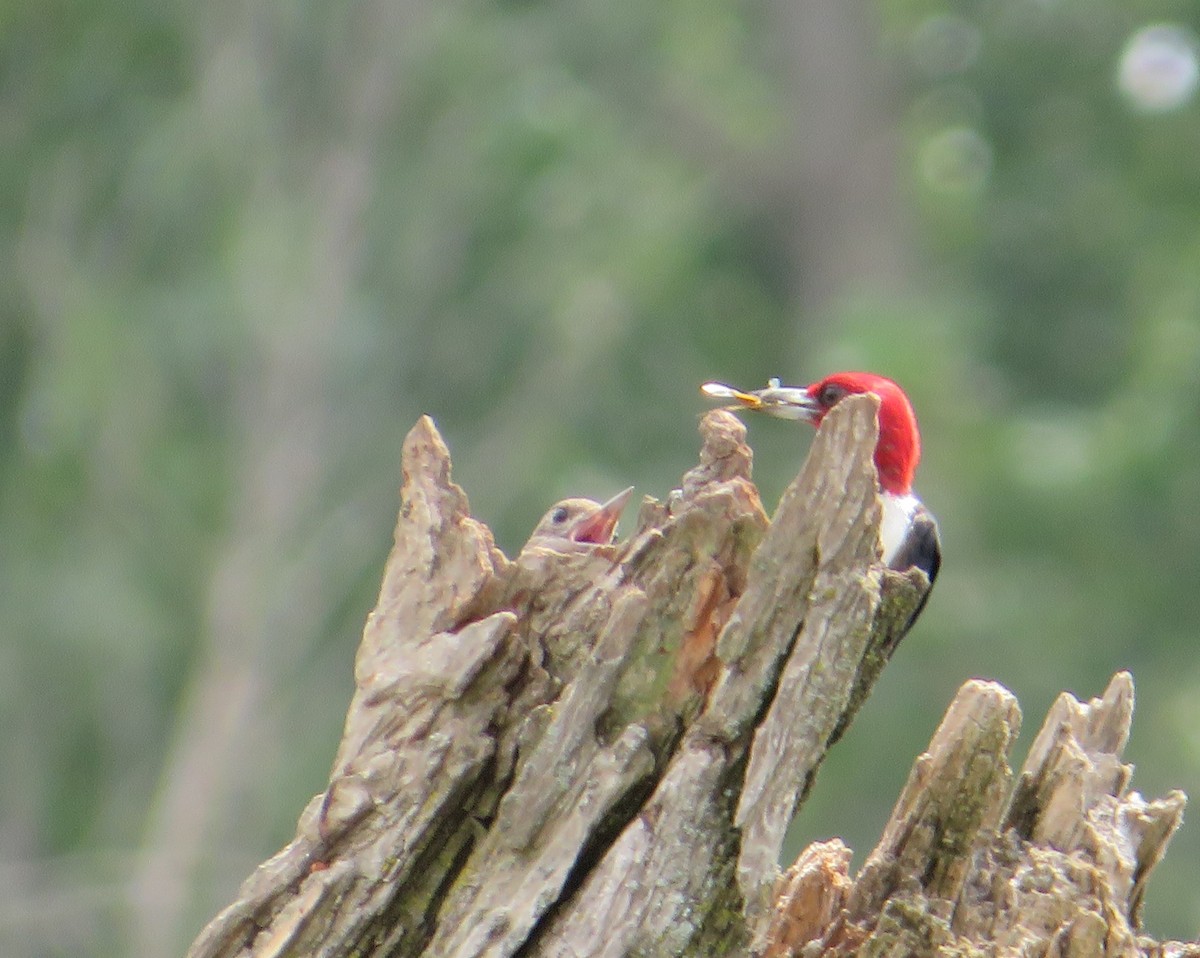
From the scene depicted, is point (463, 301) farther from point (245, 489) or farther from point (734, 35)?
point (734, 35)

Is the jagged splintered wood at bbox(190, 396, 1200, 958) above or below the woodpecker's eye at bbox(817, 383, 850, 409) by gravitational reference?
below

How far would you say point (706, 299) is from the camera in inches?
966

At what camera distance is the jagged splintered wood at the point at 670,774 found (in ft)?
14.8

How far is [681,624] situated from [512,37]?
17.5 metres

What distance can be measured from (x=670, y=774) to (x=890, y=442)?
2366 millimetres

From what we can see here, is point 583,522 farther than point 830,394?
No

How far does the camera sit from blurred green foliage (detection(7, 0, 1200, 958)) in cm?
1827

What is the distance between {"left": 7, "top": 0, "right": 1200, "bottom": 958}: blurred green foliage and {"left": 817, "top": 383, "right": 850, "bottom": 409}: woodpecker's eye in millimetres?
9987

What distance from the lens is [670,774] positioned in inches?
179

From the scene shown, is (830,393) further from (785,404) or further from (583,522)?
(583,522)

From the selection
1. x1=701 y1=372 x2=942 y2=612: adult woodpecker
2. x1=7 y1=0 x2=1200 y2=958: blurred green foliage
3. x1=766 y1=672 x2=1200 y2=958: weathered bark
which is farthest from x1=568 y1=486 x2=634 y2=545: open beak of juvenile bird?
x1=7 y1=0 x2=1200 y2=958: blurred green foliage

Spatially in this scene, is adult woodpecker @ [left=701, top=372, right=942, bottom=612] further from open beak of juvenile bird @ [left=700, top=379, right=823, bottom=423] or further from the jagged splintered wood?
the jagged splintered wood

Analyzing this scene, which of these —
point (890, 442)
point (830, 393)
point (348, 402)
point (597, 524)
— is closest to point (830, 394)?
point (830, 393)

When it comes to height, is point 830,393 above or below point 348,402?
below
